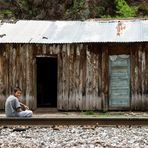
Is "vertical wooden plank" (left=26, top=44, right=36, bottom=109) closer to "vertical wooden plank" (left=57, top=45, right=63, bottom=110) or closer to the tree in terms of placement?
"vertical wooden plank" (left=57, top=45, right=63, bottom=110)

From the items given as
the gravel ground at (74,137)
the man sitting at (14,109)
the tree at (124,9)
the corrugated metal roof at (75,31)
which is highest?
the tree at (124,9)

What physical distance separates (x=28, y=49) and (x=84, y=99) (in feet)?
11.1

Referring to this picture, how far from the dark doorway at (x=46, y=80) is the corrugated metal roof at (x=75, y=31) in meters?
2.38

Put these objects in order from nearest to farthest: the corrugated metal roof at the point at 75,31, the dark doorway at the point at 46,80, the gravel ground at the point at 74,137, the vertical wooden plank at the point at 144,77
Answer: the gravel ground at the point at 74,137, the corrugated metal roof at the point at 75,31, the vertical wooden plank at the point at 144,77, the dark doorway at the point at 46,80

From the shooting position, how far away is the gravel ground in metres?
9.85

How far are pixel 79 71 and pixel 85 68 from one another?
300mm

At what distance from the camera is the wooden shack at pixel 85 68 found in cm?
2117

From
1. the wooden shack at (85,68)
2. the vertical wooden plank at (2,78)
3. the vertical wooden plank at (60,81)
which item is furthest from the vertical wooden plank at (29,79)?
the vertical wooden plank at (60,81)

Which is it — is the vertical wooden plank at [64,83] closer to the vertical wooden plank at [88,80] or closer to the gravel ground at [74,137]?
the vertical wooden plank at [88,80]

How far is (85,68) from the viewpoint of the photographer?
2136 centimetres

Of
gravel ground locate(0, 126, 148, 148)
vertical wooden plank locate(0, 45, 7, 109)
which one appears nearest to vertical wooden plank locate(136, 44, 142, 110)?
vertical wooden plank locate(0, 45, 7, 109)

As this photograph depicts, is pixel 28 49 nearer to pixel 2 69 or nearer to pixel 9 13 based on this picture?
pixel 2 69

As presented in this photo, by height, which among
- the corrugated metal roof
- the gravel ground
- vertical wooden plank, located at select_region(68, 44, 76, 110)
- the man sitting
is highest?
the corrugated metal roof

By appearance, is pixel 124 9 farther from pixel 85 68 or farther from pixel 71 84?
pixel 71 84
